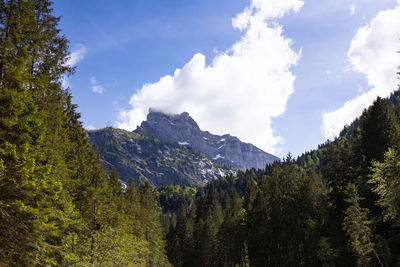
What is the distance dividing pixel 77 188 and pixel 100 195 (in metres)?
2.20

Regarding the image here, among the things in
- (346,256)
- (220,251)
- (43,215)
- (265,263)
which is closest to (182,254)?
(220,251)

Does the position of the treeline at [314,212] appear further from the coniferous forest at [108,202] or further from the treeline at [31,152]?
the treeline at [31,152]

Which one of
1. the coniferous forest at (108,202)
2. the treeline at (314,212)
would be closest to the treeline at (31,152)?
the coniferous forest at (108,202)

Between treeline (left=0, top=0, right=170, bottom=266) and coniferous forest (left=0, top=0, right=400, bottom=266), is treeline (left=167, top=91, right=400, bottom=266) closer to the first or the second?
coniferous forest (left=0, top=0, right=400, bottom=266)

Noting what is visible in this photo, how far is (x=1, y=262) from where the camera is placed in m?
10.8

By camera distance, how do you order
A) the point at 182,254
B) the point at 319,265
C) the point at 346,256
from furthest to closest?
the point at 182,254 → the point at 319,265 → the point at 346,256

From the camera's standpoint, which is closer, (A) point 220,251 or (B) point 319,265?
(B) point 319,265

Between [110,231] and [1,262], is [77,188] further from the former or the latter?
[1,262]

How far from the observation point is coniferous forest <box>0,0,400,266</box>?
1190cm

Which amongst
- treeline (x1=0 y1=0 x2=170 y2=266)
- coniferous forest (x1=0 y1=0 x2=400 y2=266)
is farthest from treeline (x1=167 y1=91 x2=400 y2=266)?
treeline (x1=0 y1=0 x2=170 y2=266)

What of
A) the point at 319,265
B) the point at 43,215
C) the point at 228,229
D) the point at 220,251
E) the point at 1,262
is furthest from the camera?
the point at 220,251

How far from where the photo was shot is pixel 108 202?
30.4 metres

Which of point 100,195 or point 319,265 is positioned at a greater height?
point 100,195

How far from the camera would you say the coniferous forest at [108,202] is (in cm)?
1190
